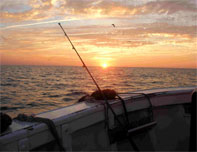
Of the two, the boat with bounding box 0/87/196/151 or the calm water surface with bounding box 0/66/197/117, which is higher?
the boat with bounding box 0/87/196/151

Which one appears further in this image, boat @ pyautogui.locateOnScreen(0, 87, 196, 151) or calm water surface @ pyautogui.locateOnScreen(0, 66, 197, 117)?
calm water surface @ pyautogui.locateOnScreen(0, 66, 197, 117)

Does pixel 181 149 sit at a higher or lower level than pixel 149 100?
lower

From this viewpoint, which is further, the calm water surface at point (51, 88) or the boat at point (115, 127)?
the calm water surface at point (51, 88)

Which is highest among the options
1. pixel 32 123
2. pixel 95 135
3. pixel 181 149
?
pixel 32 123

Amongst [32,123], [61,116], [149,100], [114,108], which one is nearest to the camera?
[32,123]

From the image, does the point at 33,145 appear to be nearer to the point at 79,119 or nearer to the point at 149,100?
the point at 79,119

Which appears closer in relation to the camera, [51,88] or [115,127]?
[115,127]

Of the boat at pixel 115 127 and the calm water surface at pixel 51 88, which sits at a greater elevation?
the boat at pixel 115 127

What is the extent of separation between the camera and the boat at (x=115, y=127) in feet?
8.45

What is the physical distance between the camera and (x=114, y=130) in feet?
12.0

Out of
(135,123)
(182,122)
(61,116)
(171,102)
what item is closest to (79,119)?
(61,116)

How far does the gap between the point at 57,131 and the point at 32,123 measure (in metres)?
0.35

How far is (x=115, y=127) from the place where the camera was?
3709 mm

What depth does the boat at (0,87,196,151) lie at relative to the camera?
2.57 metres
